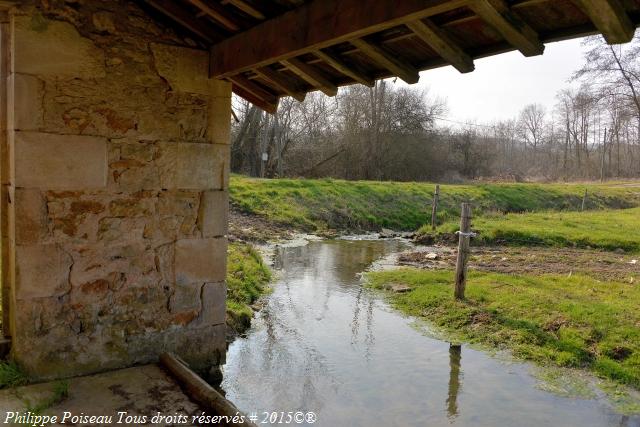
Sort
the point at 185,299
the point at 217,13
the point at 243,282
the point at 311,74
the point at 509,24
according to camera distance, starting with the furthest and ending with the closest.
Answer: the point at 243,282, the point at 185,299, the point at 311,74, the point at 217,13, the point at 509,24

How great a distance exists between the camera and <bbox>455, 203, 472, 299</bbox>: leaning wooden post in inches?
314

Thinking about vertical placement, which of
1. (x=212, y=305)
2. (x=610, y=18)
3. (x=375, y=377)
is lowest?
(x=375, y=377)

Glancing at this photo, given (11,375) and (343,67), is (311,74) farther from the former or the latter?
(11,375)

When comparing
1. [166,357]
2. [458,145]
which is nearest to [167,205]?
[166,357]

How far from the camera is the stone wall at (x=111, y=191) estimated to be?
11.9 ft

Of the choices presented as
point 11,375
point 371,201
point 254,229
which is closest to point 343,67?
point 11,375

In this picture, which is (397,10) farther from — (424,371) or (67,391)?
(424,371)

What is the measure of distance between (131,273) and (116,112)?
126cm

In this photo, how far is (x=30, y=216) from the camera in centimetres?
362

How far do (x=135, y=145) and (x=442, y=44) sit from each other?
2443 mm

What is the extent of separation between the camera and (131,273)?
4094 mm

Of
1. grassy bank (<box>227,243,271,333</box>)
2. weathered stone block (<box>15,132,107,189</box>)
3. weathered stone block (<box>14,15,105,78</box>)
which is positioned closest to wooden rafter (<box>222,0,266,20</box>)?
weathered stone block (<box>14,15,105,78</box>)

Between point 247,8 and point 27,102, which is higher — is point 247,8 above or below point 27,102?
above

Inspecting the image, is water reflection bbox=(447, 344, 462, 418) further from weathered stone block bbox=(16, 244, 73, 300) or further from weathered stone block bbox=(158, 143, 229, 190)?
weathered stone block bbox=(16, 244, 73, 300)
